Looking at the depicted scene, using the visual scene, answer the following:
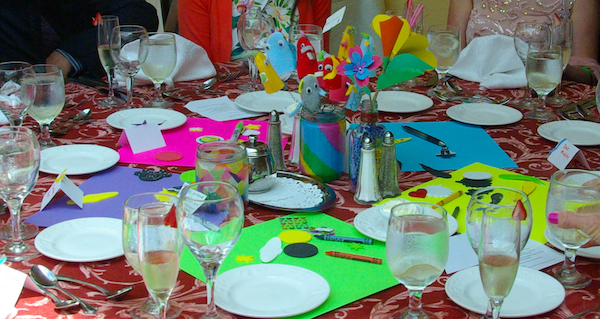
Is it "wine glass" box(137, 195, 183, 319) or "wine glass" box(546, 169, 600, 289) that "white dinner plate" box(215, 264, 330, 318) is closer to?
"wine glass" box(137, 195, 183, 319)

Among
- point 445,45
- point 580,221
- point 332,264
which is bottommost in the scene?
point 332,264

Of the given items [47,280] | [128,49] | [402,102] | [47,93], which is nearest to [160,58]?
Answer: [128,49]

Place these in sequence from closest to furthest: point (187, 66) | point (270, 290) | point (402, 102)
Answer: point (270, 290), point (402, 102), point (187, 66)

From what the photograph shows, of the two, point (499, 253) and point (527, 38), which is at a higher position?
point (527, 38)

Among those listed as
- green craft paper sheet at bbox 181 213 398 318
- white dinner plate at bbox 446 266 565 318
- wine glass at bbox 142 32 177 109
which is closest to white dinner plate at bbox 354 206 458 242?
green craft paper sheet at bbox 181 213 398 318

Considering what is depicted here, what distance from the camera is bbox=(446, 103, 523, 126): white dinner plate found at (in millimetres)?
1640

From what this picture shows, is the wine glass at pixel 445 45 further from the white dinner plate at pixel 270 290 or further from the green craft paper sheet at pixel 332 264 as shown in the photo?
the white dinner plate at pixel 270 290

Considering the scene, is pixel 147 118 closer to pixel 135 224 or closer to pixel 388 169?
pixel 388 169

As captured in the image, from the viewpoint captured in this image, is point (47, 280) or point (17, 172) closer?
point (47, 280)

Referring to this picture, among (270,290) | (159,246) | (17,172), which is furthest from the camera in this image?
(17,172)

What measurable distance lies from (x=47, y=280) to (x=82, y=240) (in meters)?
0.13

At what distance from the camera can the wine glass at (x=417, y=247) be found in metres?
0.74

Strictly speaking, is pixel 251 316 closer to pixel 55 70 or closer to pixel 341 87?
pixel 341 87

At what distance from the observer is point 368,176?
3.81 ft
